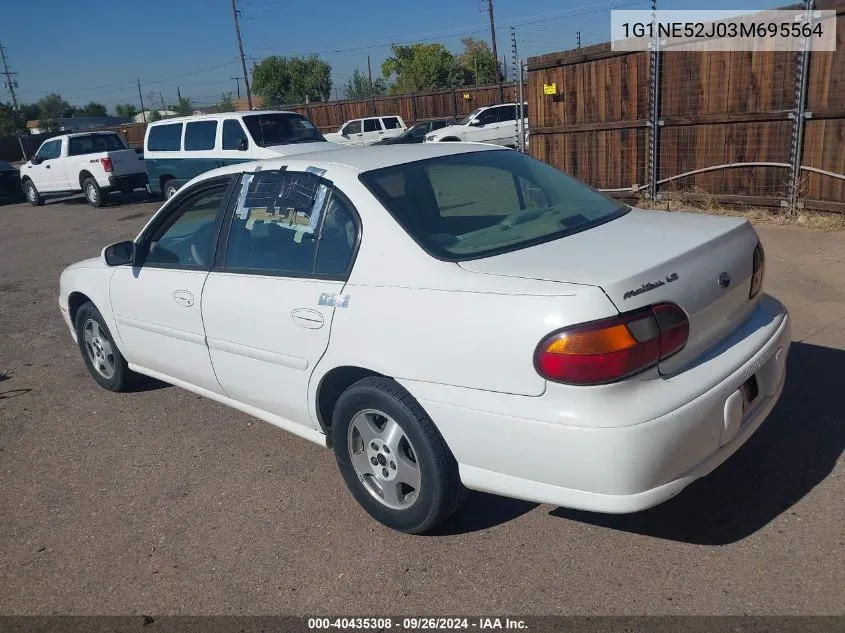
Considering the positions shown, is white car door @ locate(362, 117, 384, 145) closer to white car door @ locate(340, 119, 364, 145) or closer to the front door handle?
white car door @ locate(340, 119, 364, 145)

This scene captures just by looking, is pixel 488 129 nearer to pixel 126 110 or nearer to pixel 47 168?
pixel 47 168

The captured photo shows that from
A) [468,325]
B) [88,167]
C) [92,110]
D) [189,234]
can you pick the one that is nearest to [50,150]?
[88,167]

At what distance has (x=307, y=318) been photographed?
127 inches

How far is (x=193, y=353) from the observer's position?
4.01m

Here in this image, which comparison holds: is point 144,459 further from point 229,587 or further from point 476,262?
point 476,262

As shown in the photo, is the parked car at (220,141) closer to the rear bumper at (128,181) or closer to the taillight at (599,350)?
the rear bumper at (128,181)

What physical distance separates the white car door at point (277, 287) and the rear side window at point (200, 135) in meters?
10.9

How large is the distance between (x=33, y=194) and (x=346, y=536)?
2123 cm

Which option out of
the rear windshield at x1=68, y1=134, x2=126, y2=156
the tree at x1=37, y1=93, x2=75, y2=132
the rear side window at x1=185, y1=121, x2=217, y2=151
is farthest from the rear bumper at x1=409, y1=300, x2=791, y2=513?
the tree at x1=37, y1=93, x2=75, y2=132

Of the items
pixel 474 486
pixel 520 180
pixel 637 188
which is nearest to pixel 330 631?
pixel 474 486

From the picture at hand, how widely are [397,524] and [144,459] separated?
178 cm

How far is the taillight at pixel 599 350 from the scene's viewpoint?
244 centimetres

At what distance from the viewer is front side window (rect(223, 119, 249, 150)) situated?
13242mm

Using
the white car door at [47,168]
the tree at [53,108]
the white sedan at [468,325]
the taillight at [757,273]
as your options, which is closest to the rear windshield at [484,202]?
the white sedan at [468,325]
